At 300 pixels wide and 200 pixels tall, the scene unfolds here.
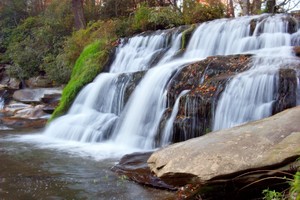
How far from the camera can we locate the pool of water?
4930 millimetres

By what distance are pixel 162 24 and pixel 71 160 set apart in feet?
29.2

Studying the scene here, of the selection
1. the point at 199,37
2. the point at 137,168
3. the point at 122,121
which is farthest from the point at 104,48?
the point at 137,168

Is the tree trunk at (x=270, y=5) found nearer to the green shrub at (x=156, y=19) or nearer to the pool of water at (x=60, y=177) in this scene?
the green shrub at (x=156, y=19)

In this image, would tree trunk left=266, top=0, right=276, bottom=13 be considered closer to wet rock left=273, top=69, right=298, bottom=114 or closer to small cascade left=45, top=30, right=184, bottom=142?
small cascade left=45, top=30, right=184, bottom=142

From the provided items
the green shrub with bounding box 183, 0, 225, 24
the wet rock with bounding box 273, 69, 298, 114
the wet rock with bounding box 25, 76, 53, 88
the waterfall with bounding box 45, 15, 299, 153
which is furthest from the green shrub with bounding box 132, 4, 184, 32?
the wet rock with bounding box 273, 69, 298, 114

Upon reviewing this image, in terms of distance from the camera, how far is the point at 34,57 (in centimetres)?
1945

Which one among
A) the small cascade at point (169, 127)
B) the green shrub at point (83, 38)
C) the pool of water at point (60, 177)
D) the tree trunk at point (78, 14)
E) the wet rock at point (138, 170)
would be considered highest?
the tree trunk at point (78, 14)

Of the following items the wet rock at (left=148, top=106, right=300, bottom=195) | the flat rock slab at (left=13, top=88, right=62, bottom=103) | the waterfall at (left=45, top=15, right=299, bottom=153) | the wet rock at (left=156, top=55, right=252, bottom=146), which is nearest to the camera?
the wet rock at (left=148, top=106, right=300, bottom=195)

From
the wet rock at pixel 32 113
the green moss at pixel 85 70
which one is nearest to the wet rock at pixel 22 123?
the wet rock at pixel 32 113

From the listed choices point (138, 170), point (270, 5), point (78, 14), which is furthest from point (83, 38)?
point (138, 170)

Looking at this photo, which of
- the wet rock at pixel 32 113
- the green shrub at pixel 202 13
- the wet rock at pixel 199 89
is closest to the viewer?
the wet rock at pixel 199 89

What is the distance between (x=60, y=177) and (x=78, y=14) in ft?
45.7

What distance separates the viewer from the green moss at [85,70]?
38.6 feet

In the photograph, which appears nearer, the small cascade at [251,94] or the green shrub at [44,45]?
the small cascade at [251,94]
